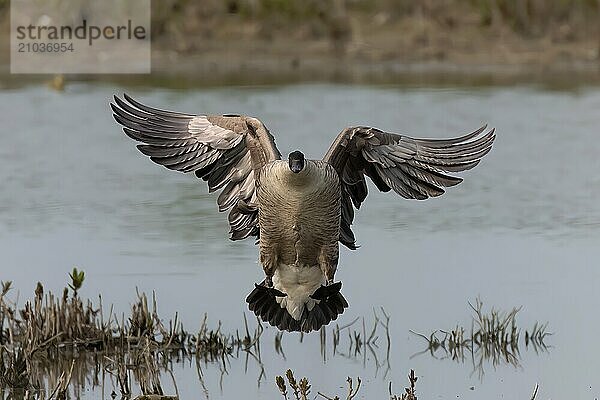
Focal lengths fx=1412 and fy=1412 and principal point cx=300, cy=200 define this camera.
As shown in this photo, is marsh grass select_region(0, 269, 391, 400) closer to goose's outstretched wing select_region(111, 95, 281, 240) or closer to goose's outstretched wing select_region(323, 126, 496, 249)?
goose's outstretched wing select_region(111, 95, 281, 240)

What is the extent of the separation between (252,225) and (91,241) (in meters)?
4.11

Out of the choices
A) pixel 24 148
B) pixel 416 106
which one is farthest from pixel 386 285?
pixel 416 106

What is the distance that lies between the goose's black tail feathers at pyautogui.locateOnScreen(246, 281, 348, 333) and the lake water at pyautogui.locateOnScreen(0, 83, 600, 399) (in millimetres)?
415

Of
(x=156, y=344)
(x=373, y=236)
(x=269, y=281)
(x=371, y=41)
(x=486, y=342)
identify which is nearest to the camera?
(x=269, y=281)

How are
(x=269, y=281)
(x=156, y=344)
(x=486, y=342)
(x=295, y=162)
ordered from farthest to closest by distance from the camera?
(x=486, y=342) → (x=156, y=344) → (x=269, y=281) → (x=295, y=162)

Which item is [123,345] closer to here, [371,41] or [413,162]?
[413,162]

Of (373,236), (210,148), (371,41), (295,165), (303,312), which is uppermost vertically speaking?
(371,41)

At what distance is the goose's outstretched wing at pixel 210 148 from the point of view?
9250mm

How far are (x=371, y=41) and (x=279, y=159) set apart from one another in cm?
1678

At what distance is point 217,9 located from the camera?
26.4 meters

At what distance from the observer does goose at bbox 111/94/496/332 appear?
895 cm

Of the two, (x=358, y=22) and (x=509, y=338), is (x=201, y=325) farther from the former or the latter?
(x=358, y=22)

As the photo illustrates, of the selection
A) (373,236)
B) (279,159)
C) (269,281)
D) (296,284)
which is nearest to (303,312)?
(296,284)

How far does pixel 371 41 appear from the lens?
25266 millimetres
